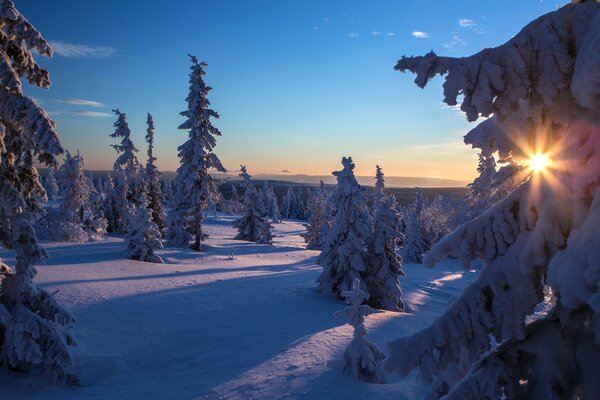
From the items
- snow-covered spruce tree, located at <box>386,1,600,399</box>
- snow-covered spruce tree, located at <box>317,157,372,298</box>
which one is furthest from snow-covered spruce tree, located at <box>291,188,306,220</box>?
snow-covered spruce tree, located at <box>386,1,600,399</box>

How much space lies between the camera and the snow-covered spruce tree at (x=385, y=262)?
1841 centimetres

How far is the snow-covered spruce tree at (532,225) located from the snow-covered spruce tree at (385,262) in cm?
1549

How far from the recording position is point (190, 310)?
13852 mm

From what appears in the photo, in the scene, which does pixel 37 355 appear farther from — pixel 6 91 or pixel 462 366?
pixel 462 366

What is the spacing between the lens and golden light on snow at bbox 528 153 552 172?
2846 mm

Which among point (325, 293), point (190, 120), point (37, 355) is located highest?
point (190, 120)

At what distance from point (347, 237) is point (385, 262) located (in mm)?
2307

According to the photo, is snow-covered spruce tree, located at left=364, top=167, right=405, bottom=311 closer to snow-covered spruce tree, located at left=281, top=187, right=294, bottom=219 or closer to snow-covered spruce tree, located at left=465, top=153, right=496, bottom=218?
snow-covered spruce tree, located at left=465, top=153, right=496, bottom=218

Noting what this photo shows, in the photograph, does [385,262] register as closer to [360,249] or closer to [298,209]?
[360,249]

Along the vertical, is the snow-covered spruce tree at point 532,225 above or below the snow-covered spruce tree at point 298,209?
above

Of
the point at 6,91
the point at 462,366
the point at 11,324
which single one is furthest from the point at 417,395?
the point at 6,91

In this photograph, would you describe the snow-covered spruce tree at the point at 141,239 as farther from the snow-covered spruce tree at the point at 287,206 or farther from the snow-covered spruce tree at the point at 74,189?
the snow-covered spruce tree at the point at 287,206

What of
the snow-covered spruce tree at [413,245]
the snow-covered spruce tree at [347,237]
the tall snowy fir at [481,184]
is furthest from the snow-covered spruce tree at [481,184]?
the snow-covered spruce tree at [347,237]

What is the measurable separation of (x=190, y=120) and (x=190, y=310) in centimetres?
1886
